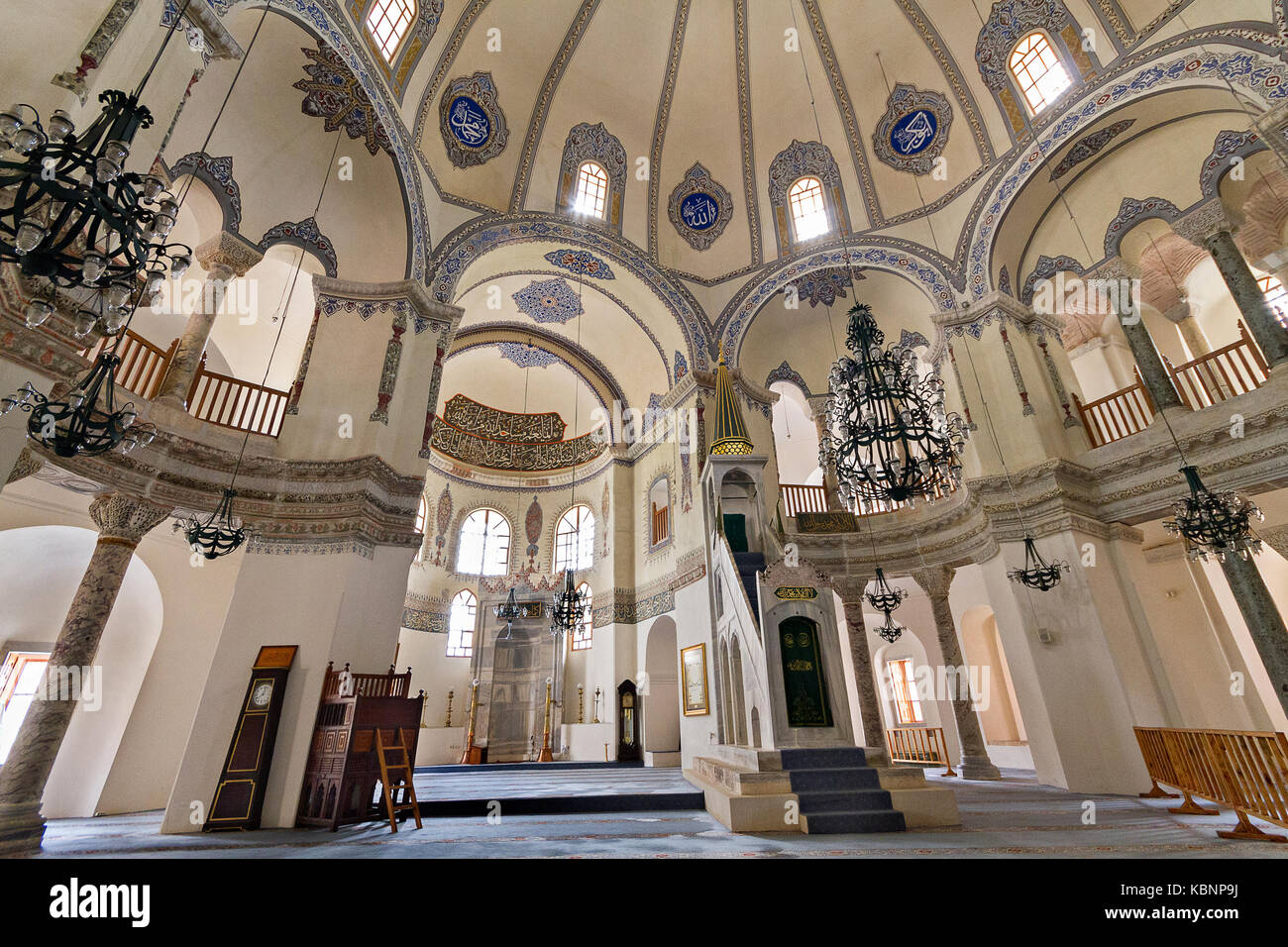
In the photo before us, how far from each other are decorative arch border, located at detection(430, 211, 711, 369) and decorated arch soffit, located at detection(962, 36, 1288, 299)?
17.1 feet

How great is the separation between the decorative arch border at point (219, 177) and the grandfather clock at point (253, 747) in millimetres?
5950

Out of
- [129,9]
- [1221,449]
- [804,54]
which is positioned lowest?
[1221,449]

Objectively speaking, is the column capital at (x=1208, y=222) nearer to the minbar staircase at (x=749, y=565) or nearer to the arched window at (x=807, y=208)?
the arched window at (x=807, y=208)

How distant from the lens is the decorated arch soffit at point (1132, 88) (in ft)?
22.2

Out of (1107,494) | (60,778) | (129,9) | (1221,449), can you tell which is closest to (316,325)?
(129,9)

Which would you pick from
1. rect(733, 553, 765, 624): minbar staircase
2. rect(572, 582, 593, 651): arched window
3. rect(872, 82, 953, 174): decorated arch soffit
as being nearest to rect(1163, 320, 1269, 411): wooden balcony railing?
rect(872, 82, 953, 174): decorated arch soffit

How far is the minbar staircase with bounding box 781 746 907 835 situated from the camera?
14.3ft

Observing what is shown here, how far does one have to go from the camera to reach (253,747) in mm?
5816

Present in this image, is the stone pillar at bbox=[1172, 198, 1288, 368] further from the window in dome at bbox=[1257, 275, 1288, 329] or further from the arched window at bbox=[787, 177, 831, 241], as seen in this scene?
the arched window at bbox=[787, 177, 831, 241]

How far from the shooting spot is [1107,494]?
820cm

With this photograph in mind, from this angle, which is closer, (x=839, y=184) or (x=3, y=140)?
(x=3, y=140)

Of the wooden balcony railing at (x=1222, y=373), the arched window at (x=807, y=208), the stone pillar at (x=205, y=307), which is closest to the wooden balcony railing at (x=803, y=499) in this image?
the arched window at (x=807, y=208)
